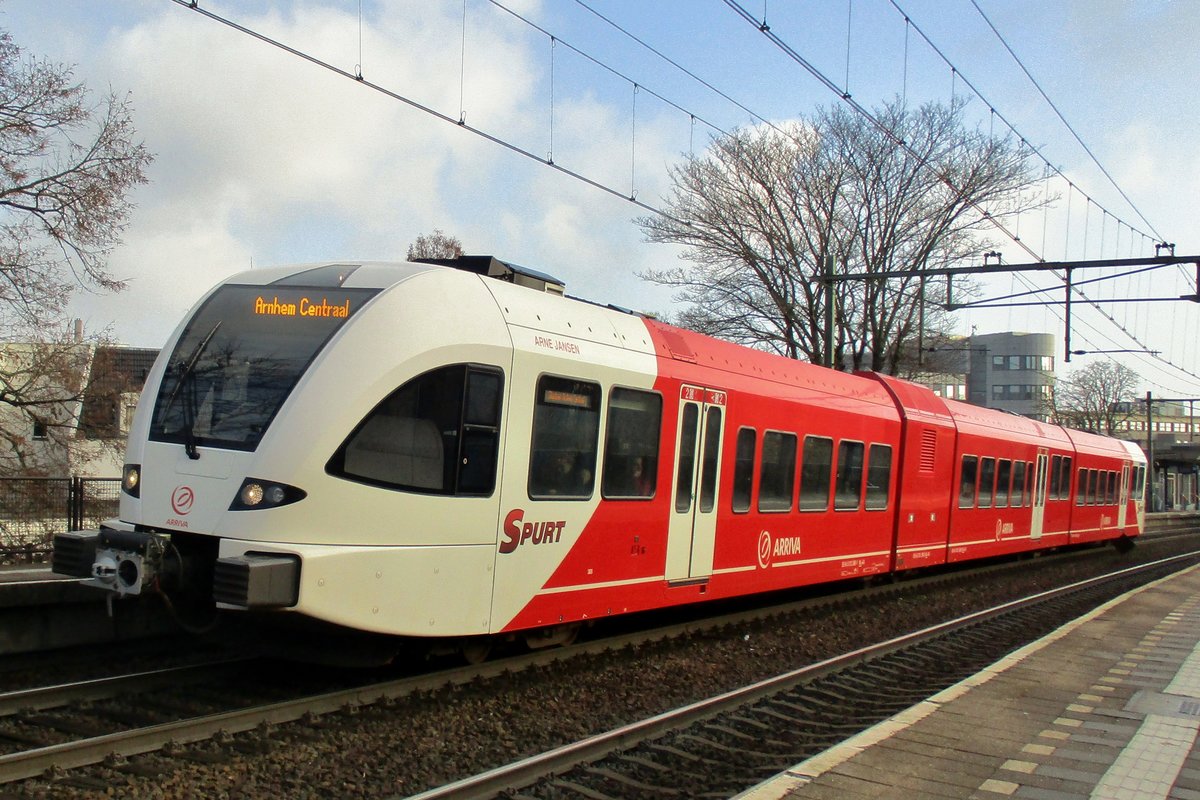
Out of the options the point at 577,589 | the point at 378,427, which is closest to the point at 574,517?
the point at 577,589

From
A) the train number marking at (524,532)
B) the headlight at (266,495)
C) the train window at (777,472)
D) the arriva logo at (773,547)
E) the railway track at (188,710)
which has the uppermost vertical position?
the train window at (777,472)

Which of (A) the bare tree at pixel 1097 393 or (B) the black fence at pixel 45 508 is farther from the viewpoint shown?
(A) the bare tree at pixel 1097 393

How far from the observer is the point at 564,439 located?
8.45m

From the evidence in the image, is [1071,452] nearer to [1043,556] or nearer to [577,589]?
[1043,556]

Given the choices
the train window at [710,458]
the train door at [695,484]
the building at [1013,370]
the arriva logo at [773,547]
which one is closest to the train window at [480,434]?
the train door at [695,484]

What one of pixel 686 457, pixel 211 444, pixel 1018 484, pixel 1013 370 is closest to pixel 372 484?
pixel 211 444

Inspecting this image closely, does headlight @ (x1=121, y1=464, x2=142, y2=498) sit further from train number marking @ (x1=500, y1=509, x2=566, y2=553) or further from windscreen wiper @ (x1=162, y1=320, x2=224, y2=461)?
train number marking @ (x1=500, y1=509, x2=566, y2=553)

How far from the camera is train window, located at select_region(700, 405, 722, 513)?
10.4 metres

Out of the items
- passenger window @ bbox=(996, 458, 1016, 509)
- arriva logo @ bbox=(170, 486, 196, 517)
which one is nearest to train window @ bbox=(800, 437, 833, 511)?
arriva logo @ bbox=(170, 486, 196, 517)

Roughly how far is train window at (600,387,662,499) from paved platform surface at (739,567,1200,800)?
3.03m

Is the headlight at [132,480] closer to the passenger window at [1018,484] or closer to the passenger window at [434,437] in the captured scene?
the passenger window at [434,437]

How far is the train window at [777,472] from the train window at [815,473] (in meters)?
0.34

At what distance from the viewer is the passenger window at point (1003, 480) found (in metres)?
20.0

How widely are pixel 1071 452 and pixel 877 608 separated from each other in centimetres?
1274
